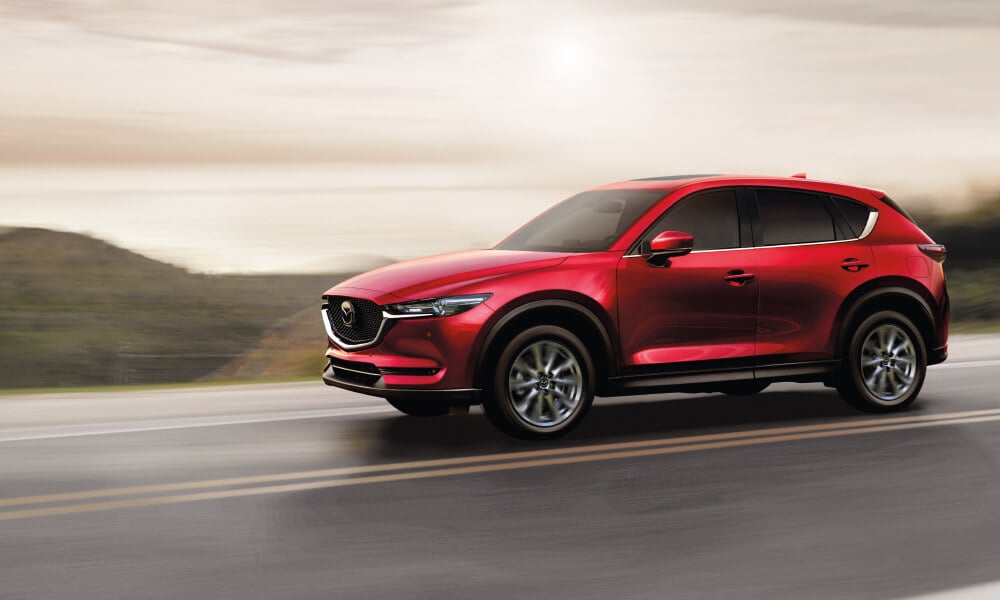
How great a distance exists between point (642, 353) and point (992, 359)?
22.3 ft

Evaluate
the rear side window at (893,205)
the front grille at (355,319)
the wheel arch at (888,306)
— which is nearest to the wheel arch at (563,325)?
the front grille at (355,319)

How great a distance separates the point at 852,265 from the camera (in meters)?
9.88

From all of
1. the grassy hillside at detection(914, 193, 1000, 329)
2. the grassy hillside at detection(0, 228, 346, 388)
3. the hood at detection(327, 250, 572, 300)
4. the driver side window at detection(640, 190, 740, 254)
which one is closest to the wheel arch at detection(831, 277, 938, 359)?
the driver side window at detection(640, 190, 740, 254)

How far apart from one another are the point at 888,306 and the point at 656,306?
2.22 meters

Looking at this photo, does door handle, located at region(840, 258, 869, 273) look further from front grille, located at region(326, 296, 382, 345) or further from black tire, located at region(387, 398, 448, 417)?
front grille, located at region(326, 296, 382, 345)

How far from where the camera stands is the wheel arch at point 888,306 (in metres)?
9.85

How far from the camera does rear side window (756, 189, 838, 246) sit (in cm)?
968

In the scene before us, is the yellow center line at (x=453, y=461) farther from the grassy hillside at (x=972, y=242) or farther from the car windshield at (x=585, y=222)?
the grassy hillside at (x=972, y=242)

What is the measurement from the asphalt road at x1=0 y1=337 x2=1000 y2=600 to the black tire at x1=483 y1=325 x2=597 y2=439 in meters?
0.18

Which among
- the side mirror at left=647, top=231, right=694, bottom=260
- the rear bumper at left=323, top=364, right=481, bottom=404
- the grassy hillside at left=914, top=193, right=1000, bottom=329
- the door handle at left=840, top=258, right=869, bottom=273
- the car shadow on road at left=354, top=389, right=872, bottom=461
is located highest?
the side mirror at left=647, top=231, right=694, bottom=260

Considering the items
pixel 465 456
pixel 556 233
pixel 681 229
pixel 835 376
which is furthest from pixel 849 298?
pixel 465 456

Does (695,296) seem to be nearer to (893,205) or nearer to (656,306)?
(656,306)

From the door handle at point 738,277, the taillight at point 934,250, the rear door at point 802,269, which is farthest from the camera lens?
the taillight at point 934,250

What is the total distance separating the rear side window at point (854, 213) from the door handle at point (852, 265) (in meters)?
0.24
